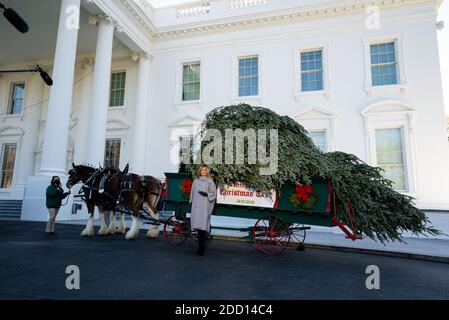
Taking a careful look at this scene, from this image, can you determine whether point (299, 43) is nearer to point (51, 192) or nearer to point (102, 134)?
point (102, 134)

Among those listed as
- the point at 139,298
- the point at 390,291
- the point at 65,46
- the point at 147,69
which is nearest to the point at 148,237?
the point at 139,298

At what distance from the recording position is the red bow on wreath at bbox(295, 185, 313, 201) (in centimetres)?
551

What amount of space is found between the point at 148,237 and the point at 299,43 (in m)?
11.6

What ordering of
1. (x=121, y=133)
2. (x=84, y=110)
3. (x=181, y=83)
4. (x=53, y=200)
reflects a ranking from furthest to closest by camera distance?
(x=84, y=110)
(x=121, y=133)
(x=181, y=83)
(x=53, y=200)

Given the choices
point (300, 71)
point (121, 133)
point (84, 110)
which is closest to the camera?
point (300, 71)

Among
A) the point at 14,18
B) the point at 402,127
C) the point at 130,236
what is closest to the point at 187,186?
the point at 130,236

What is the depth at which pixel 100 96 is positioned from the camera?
12867 millimetres

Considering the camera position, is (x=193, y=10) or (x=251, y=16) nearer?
(x=251, y=16)

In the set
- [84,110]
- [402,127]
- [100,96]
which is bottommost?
[402,127]

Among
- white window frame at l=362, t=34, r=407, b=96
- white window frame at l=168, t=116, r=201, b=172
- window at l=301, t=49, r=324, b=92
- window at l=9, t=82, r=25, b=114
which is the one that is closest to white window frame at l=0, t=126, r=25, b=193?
window at l=9, t=82, r=25, b=114

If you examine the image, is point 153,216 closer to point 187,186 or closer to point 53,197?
point 187,186

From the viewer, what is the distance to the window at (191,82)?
1553cm

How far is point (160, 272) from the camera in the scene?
441 centimetres

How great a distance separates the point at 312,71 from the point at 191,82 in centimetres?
647
